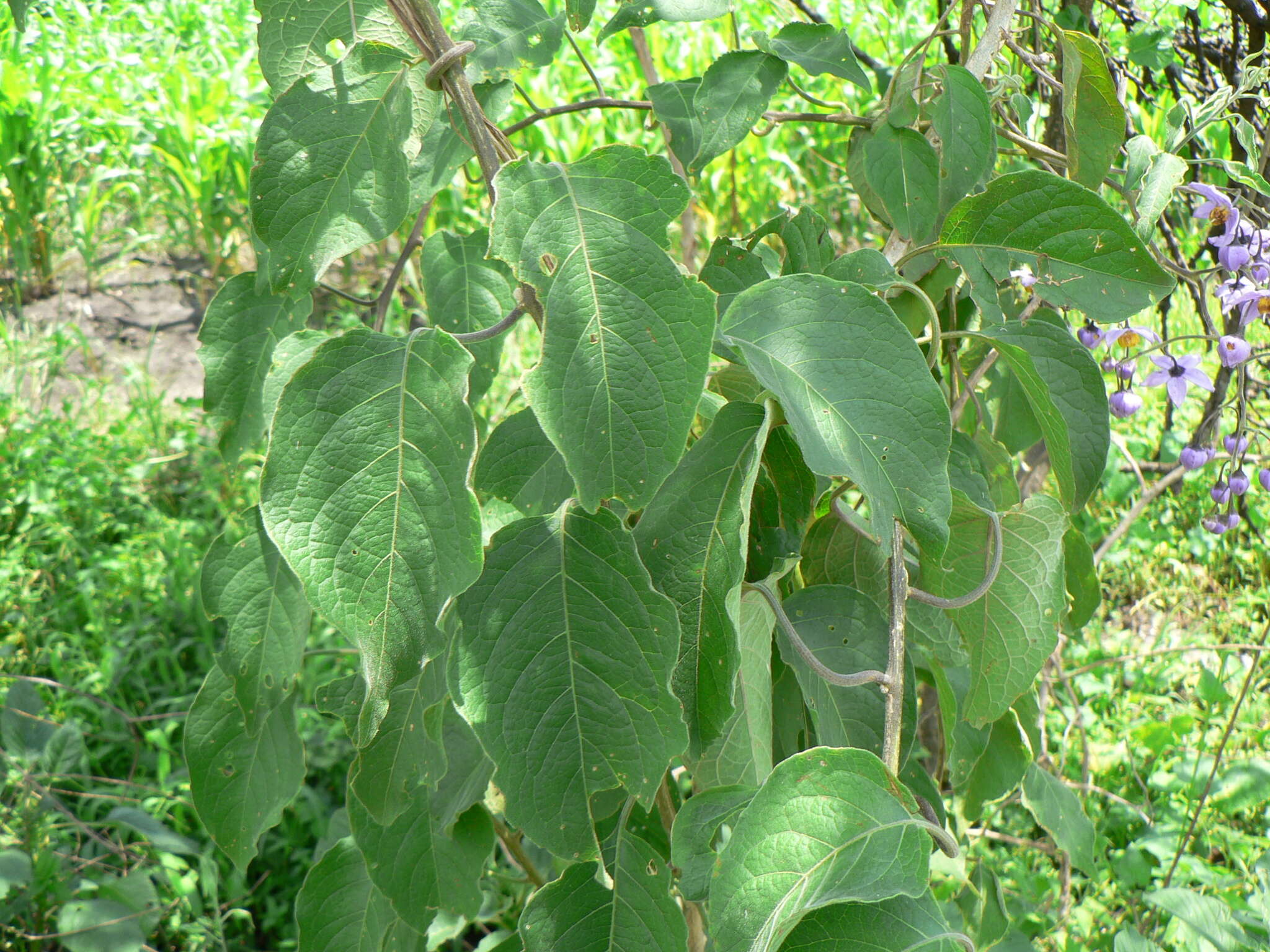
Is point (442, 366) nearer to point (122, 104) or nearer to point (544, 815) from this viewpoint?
point (544, 815)

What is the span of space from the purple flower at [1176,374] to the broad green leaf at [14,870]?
Result: 1.60 m

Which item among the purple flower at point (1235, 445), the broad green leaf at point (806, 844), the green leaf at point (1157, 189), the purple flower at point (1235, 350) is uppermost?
the green leaf at point (1157, 189)

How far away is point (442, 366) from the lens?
1.93 feet

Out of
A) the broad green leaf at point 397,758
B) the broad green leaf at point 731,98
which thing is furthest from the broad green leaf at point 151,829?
the broad green leaf at point 731,98

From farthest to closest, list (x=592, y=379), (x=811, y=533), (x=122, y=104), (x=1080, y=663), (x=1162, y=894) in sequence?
(x=122, y=104), (x=1080, y=663), (x=1162, y=894), (x=811, y=533), (x=592, y=379)

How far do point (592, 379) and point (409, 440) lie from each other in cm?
11

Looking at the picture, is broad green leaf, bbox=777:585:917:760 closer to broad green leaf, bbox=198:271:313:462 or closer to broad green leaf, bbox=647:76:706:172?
broad green leaf, bbox=647:76:706:172

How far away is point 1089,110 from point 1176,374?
449 mm

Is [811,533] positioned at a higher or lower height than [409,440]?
lower

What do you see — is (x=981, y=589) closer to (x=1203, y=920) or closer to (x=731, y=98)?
(x=731, y=98)

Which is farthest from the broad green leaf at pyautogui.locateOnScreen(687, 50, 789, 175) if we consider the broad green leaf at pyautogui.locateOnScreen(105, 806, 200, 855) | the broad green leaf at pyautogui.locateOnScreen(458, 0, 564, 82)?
the broad green leaf at pyautogui.locateOnScreen(105, 806, 200, 855)

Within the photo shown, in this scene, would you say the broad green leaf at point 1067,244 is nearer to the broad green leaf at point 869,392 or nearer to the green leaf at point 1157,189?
the green leaf at point 1157,189

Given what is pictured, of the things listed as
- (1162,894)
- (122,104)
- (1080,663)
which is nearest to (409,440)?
(1162,894)

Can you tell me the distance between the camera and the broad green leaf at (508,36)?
815 mm
